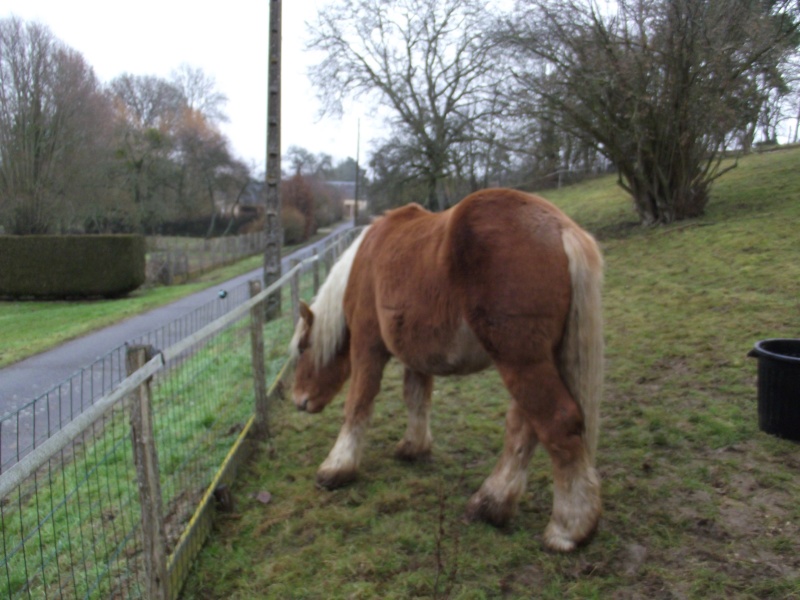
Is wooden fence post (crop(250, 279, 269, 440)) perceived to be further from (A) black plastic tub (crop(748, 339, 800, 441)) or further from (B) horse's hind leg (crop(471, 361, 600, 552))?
(A) black plastic tub (crop(748, 339, 800, 441))

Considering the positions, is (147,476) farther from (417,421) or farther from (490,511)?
(417,421)

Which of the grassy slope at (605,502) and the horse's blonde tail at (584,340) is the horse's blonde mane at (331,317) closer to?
the grassy slope at (605,502)

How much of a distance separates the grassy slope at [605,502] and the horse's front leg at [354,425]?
5.3 inches

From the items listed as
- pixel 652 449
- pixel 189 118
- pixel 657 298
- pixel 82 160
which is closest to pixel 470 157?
pixel 657 298

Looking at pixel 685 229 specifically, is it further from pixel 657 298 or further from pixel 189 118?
pixel 189 118

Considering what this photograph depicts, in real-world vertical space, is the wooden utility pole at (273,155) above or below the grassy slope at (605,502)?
above

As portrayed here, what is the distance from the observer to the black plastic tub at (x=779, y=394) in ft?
12.7

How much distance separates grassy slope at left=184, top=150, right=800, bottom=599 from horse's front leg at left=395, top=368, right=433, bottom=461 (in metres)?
0.10

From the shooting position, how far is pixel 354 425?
423 cm

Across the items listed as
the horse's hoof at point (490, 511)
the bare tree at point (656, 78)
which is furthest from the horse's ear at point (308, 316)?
the bare tree at point (656, 78)

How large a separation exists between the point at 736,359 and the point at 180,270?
58.3 feet

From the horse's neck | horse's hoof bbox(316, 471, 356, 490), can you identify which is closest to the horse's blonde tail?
horse's hoof bbox(316, 471, 356, 490)

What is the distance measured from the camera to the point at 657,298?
26.7ft

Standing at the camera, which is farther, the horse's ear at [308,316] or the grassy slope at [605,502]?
the horse's ear at [308,316]
